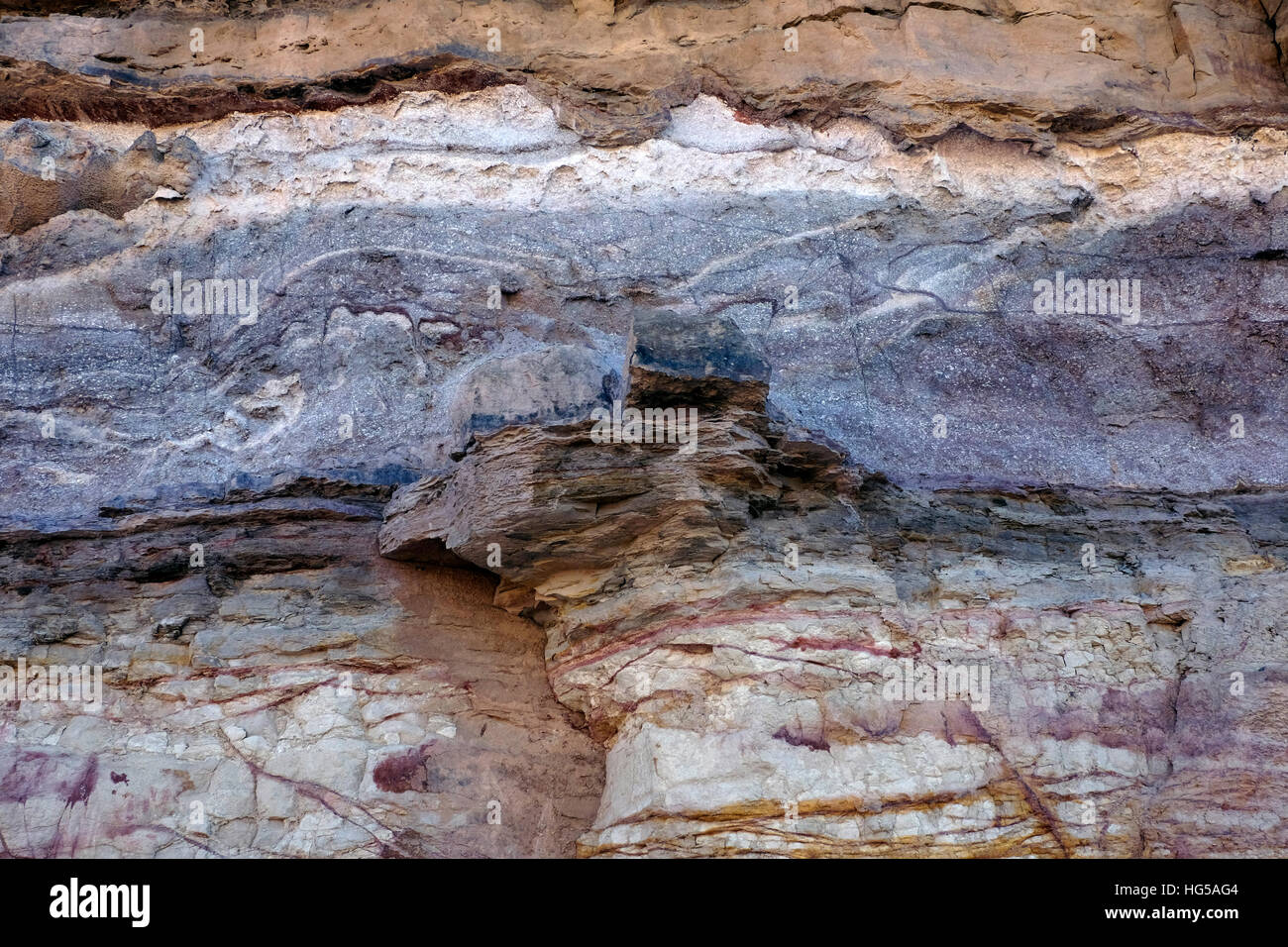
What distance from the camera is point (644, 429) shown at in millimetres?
6973

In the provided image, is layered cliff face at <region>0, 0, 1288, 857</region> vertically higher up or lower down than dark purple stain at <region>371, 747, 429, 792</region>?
higher up

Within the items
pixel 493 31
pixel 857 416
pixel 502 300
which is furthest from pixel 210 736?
pixel 493 31

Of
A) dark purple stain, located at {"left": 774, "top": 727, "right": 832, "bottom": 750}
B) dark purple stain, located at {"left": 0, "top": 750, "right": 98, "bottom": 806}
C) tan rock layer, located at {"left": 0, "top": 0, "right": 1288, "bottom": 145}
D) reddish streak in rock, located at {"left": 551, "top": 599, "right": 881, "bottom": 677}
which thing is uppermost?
tan rock layer, located at {"left": 0, "top": 0, "right": 1288, "bottom": 145}

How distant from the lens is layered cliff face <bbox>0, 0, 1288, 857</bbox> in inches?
267

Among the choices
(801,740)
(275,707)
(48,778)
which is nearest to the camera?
(801,740)

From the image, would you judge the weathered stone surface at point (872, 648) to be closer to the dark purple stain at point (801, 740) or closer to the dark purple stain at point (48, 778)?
the dark purple stain at point (801, 740)

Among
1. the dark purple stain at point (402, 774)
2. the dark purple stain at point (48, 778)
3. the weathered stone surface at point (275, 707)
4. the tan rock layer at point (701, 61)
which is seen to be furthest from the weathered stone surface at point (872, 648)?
the tan rock layer at point (701, 61)

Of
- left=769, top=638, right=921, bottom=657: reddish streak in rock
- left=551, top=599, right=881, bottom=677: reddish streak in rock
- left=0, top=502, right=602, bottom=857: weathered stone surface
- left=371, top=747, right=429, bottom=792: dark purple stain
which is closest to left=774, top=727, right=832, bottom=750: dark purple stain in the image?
left=769, top=638, right=921, bottom=657: reddish streak in rock

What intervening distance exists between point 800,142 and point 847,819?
188 inches

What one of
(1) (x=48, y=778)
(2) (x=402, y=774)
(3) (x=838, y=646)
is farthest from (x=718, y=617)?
(1) (x=48, y=778)

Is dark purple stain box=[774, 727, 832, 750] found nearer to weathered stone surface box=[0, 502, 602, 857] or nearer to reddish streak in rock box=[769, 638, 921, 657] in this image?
reddish streak in rock box=[769, 638, 921, 657]

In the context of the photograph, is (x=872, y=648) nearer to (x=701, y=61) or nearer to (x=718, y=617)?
(x=718, y=617)

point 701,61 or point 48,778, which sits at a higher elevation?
point 701,61

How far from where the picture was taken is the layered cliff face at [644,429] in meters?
6.77
